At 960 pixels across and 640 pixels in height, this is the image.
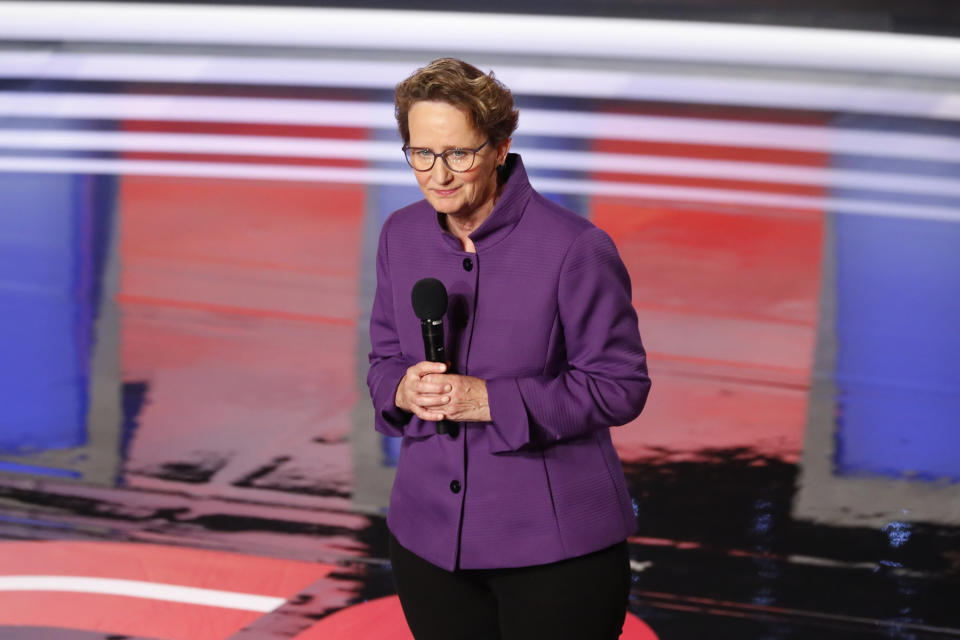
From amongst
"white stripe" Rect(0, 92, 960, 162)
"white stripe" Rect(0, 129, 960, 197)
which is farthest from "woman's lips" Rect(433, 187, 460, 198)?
"white stripe" Rect(0, 92, 960, 162)

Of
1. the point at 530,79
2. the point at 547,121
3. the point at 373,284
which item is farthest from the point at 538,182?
the point at 530,79

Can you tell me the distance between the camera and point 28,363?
4.83 m

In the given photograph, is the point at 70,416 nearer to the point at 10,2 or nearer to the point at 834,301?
the point at 834,301

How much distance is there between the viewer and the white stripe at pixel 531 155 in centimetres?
757

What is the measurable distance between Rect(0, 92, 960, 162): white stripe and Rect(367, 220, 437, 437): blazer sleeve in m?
6.59

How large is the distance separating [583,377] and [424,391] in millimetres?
246

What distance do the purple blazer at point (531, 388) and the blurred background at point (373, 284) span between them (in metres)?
1.31

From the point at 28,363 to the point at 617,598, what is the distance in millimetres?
3717

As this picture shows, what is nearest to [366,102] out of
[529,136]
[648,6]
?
[529,136]

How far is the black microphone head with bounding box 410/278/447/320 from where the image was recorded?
5.55 ft

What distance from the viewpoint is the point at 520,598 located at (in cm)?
178

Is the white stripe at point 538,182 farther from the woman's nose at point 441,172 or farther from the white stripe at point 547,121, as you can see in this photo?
the woman's nose at point 441,172

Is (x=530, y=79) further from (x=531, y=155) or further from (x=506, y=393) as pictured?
(x=506, y=393)

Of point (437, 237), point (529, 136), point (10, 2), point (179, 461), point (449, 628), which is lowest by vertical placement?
point (179, 461)
